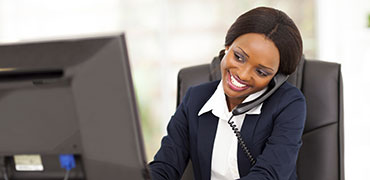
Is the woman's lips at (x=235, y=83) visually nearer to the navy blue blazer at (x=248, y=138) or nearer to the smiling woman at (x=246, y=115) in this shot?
the smiling woman at (x=246, y=115)

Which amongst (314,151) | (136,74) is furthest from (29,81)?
(136,74)

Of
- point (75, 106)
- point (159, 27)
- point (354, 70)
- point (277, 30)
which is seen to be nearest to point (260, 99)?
point (277, 30)

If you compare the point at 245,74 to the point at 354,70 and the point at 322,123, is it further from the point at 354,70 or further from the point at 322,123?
the point at 354,70

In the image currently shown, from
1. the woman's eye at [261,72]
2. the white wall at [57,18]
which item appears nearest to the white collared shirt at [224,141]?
the woman's eye at [261,72]

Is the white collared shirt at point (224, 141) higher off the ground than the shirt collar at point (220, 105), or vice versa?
the shirt collar at point (220, 105)

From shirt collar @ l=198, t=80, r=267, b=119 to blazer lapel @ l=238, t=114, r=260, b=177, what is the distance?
22 mm

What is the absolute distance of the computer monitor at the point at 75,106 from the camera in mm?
754

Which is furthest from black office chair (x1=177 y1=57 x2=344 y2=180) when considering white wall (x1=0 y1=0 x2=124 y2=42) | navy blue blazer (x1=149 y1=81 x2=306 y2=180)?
white wall (x1=0 y1=0 x2=124 y2=42)

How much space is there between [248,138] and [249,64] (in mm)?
220

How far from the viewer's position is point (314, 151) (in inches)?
54.6

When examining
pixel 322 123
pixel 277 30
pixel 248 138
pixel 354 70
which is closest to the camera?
pixel 277 30

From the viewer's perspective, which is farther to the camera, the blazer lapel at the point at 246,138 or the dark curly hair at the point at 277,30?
the blazer lapel at the point at 246,138

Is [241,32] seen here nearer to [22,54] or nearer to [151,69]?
[22,54]

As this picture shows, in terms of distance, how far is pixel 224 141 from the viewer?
4.34 ft
